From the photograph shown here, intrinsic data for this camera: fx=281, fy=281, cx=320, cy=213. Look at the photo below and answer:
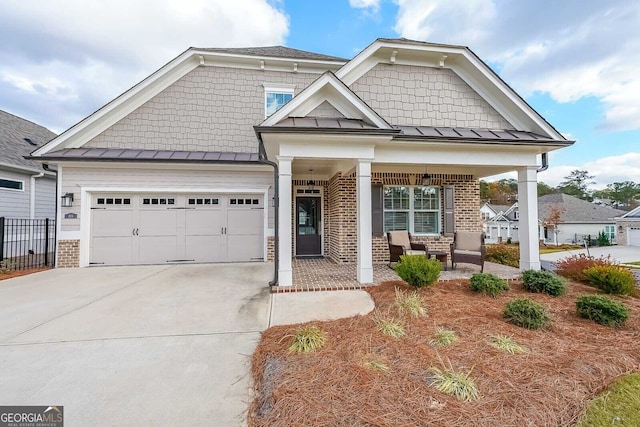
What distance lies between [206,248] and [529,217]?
898 cm

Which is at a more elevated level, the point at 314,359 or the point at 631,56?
the point at 631,56

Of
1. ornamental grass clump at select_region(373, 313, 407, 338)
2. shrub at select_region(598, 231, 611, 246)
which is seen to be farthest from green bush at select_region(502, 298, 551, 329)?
shrub at select_region(598, 231, 611, 246)

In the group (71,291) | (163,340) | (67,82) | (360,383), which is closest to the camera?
(360,383)

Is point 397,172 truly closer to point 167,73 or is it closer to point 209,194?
point 209,194

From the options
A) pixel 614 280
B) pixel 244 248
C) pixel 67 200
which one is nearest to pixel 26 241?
pixel 67 200

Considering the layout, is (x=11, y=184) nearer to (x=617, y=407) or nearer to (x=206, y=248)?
(x=206, y=248)

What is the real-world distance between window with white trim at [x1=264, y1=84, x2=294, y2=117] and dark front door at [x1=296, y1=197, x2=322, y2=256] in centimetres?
334

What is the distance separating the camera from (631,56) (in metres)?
11.6

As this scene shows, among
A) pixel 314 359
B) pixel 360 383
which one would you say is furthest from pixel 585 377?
pixel 314 359

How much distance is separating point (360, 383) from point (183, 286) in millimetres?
5018

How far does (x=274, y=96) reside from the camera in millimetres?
10055

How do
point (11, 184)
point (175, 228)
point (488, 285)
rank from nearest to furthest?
1. point (488, 285)
2. point (175, 228)
3. point (11, 184)

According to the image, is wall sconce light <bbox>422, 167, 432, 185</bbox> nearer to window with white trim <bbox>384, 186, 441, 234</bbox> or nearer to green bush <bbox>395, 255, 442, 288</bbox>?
window with white trim <bbox>384, 186, 441, 234</bbox>

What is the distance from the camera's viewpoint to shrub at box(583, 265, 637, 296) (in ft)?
17.3
